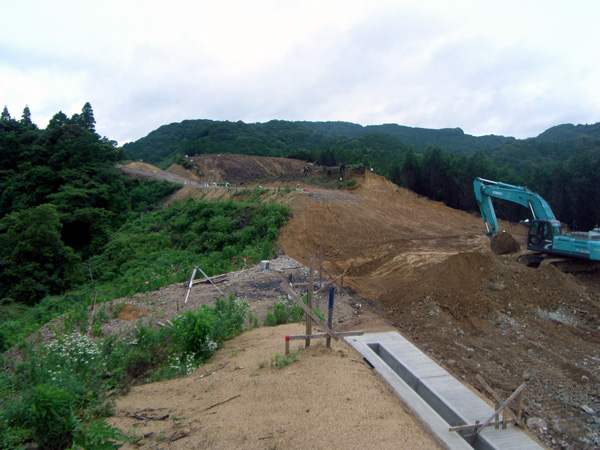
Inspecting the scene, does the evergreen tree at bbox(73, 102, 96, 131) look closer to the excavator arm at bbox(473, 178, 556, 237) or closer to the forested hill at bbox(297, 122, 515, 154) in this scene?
the excavator arm at bbox(473, 178, 556, 237)

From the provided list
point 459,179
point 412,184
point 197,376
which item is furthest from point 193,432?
point 412,184

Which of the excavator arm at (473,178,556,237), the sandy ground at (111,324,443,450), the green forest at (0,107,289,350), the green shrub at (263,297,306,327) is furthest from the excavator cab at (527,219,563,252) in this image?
the sandy ground at (111,324,443,450)

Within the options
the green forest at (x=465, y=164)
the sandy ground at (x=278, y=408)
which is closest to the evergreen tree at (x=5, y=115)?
the green forest at (x=465, y=164)

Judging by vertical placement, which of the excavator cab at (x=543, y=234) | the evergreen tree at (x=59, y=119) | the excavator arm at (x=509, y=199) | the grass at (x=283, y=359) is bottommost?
the grass at (x=283, y=359)

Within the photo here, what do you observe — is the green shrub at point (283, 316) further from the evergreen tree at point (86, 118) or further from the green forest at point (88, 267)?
the evergreen tree at point (86, 118)

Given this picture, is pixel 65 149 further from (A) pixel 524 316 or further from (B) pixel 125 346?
(A) pixel 524 316

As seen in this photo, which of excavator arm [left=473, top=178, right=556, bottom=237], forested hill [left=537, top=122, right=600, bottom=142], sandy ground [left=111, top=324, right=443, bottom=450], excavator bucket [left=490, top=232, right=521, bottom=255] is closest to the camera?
sandy ground [left=111, top=324, right=443, bottom=450]

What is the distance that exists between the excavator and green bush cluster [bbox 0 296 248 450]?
10.8 m

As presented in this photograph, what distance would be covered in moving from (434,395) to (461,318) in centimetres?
433

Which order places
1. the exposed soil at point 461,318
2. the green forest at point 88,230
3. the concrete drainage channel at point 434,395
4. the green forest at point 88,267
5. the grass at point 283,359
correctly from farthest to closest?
the green forest at point 88,230
the grass at point 283,359
the exposed soil at point 461,318
the green forest at point 88,267
the concrete drainage channel at point 434,395

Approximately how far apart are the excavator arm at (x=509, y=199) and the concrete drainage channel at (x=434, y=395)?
391 inches

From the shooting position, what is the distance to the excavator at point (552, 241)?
12.9m

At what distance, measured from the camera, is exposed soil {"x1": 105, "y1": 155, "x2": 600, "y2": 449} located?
5516 millimetres

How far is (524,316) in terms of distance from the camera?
1017cm
